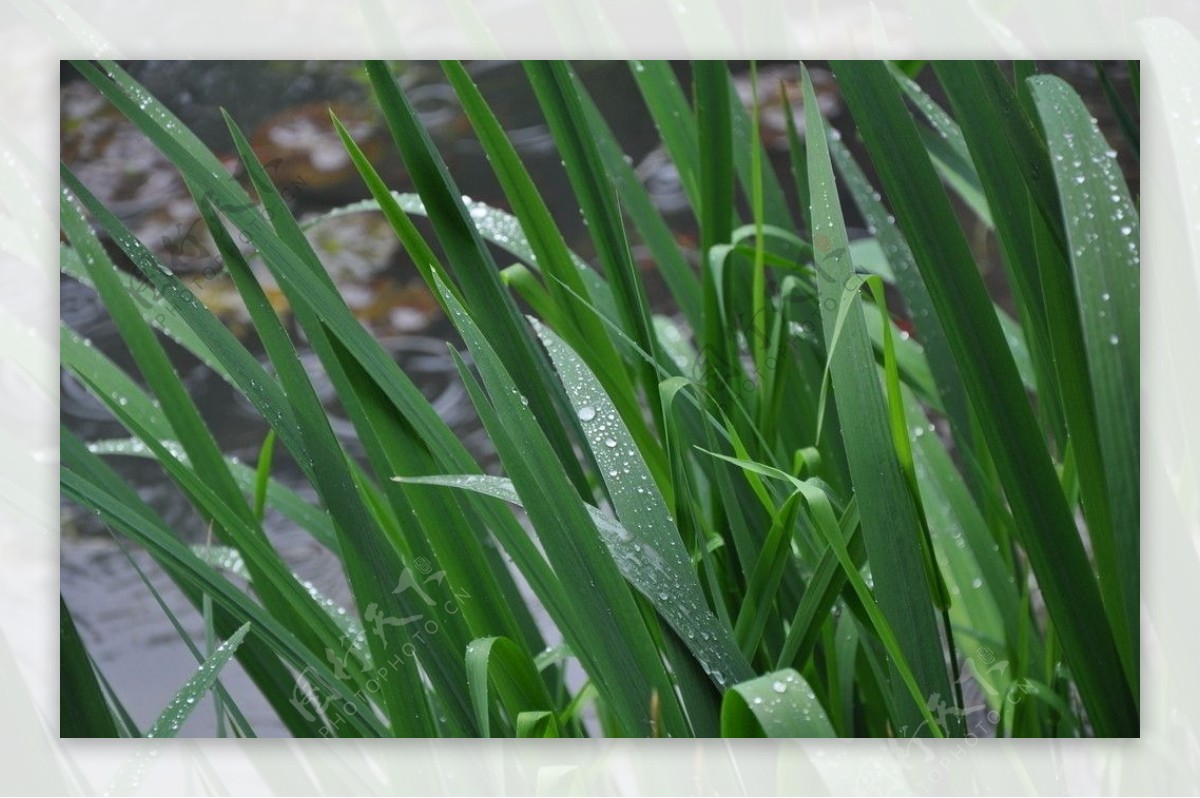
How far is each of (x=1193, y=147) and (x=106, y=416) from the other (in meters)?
0.80

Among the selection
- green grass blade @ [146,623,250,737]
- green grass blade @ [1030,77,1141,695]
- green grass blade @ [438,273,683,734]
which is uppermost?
green grass blade @ [1030,77,1141,695]

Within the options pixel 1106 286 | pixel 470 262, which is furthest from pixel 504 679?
pixel 1106 286

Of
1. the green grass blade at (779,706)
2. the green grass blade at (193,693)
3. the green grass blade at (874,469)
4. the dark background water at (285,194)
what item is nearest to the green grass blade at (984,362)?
the green grass blade at (874,469)

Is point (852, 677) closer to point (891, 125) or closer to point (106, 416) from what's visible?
point (891, 125)

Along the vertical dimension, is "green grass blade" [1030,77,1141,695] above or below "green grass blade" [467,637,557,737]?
above

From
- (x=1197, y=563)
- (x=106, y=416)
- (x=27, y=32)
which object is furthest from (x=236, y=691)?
(x=1197, y=563)

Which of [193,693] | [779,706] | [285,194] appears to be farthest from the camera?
[285,194]

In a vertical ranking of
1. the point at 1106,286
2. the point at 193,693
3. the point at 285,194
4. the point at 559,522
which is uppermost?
the point at 285,194

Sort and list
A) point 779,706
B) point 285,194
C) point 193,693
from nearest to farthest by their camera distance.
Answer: point 779,706 → point 193,693 → point 285,194

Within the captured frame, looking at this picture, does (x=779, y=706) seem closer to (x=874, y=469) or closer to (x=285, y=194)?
(x=874, y=469)

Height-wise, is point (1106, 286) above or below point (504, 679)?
above

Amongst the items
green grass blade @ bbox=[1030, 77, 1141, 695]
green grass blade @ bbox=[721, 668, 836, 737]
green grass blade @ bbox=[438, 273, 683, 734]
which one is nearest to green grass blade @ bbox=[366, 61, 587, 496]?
green grass blade @ bbox=[438, 273, 683, 734]

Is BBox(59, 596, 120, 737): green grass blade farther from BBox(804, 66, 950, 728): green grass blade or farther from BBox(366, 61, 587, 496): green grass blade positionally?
BBox(804, 66, 950, 728): green grass blade

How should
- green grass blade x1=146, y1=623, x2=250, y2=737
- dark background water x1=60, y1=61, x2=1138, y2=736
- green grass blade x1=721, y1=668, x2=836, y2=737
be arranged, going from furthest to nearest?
dark background water x1=60, y1=61, x2=1138, y2=736, green grass blade x1=146, y1=623, x2=250, y2=737, green grass blade x1=721, y1=668, x2=836, y2=737
